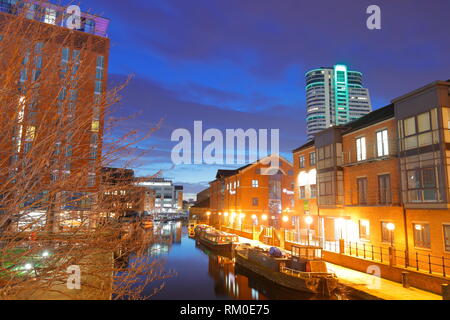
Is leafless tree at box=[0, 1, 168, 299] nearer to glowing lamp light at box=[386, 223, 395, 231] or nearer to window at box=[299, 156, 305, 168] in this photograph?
glowing lamp light at box=[386, 223, 395, 231]

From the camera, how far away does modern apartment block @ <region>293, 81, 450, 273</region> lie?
59.0 feet

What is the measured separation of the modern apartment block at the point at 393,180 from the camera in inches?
708

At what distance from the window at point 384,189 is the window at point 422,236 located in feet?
9.89

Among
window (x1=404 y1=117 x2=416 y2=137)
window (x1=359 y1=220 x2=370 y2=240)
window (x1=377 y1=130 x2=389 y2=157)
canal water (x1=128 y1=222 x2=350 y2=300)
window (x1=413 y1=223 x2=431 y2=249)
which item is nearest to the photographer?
window (x1=413 y1=223 x2=431 y2=249)

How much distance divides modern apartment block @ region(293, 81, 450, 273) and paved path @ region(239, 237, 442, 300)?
1.83 metres

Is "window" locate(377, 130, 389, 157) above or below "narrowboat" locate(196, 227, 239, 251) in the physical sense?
above

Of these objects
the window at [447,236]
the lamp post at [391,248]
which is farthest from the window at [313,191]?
the window at [447,236]

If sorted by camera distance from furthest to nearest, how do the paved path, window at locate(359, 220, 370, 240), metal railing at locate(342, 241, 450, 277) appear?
window at locate(359, 220, 370, 240), metal railing at locate(342, 241, 450, 277), the paved path

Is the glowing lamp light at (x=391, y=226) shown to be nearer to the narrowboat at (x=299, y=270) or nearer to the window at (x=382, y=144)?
the narrowboat at (x=299, y=270)

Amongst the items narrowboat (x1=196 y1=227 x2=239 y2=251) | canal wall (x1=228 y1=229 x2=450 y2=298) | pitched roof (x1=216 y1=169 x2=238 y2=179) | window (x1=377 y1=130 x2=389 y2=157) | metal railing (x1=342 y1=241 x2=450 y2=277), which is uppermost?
pitched roof (x1=216 y1=169 x2=238 y2=179)

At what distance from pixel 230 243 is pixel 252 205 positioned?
15610mm

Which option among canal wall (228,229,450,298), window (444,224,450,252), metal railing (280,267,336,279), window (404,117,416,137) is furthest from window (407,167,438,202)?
metal railing (280,267,336,279)

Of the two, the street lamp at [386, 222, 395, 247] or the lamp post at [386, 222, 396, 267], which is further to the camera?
the street lamp at [386, 222, 395, 247]

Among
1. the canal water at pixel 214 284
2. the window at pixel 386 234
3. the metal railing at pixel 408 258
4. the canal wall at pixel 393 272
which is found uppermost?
the window at pixel 386 234
